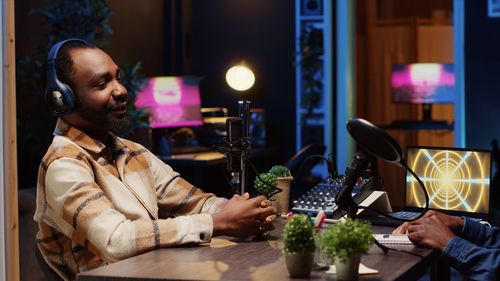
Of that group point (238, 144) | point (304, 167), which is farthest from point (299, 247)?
point (304, 167)

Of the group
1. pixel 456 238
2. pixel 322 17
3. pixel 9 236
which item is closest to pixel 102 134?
pixel 9 236

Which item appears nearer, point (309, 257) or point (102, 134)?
point (309, 257)

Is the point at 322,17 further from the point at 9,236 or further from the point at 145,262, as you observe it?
the point at 145,262

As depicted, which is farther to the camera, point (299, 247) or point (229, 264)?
point (229, 264)

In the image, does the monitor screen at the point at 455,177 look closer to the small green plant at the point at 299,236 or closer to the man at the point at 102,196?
the man at the point at 102,196

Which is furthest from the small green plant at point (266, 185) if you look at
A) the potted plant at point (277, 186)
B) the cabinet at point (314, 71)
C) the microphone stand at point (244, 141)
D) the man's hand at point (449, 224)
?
the cabinet at point (314, 71)

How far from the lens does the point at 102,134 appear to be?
2.57 m

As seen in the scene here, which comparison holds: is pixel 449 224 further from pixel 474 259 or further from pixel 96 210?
pixel 96 210

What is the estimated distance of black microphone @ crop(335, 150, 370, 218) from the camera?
223 centimetres

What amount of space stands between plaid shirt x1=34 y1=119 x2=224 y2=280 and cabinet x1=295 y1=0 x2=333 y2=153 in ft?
19.1

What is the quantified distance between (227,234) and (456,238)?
64 centimetres

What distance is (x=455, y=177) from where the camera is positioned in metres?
2.95

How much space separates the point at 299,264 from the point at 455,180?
121 centimetres

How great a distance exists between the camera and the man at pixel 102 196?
2240 mm
